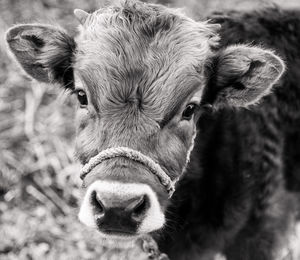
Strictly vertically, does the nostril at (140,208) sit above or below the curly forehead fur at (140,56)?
below

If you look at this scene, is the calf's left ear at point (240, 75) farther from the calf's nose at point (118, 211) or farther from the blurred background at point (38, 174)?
the blurred background at point (38, 174)

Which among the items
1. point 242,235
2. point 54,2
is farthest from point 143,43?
point 54,2

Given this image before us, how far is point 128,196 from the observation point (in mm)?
3027

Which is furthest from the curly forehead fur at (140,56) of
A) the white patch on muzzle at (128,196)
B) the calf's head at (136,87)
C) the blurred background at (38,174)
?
the blurred background at (38,174)

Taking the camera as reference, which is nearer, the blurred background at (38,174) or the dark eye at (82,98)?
the dark eye at (82,98)

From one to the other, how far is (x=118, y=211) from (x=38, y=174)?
370 cm

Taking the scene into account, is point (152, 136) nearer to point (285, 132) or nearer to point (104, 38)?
point (104, 38)

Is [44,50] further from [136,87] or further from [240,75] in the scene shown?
[240,75]

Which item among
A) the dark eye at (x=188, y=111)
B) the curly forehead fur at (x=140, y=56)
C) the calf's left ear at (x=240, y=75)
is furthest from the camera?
the calf's left ear at (x=240, y=75)

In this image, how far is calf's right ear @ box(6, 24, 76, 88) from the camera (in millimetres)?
3863

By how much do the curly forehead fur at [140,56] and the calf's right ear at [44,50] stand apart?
0.46ft

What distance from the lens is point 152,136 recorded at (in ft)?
11.1

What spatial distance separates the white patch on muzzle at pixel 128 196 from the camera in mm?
3035

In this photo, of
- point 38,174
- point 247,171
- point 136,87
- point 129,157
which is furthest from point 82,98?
point 38,174
